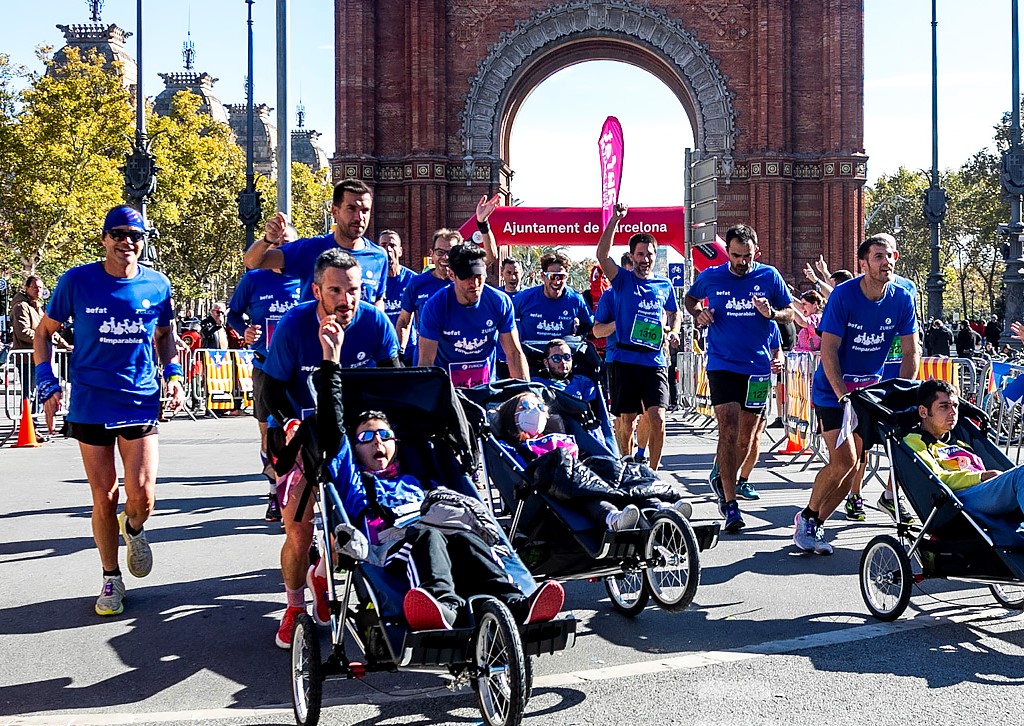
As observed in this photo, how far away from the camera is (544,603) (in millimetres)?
4395

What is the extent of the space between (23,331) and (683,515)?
13934 mm

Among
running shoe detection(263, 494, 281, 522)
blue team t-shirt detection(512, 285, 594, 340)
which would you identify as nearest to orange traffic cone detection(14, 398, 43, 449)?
running shoe detection(263, 494, 281, 522)

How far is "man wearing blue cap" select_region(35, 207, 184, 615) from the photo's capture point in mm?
6473

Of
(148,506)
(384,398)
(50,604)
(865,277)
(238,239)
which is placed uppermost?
(238,239)

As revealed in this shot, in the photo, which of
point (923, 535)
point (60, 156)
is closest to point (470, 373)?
point (923, 535)

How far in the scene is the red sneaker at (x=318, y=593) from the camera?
5.35 meters

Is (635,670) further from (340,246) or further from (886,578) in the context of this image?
(340,246)

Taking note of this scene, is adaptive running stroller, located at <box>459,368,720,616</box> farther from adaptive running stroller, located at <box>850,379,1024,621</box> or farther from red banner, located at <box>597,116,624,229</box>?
red banner, located at <box>597,116,624,229</box>

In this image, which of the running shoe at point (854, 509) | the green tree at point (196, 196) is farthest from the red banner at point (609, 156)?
the green tree at point (196, 196)

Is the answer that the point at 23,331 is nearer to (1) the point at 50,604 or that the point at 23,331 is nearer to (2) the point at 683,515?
(1) the point at 50,604

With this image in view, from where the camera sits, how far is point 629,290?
1025 centimetres

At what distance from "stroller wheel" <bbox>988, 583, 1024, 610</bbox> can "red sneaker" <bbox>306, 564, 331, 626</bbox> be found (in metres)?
3.37

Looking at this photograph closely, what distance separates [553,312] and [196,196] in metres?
49.5

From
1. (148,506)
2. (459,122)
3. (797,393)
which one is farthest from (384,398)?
(459,122)
